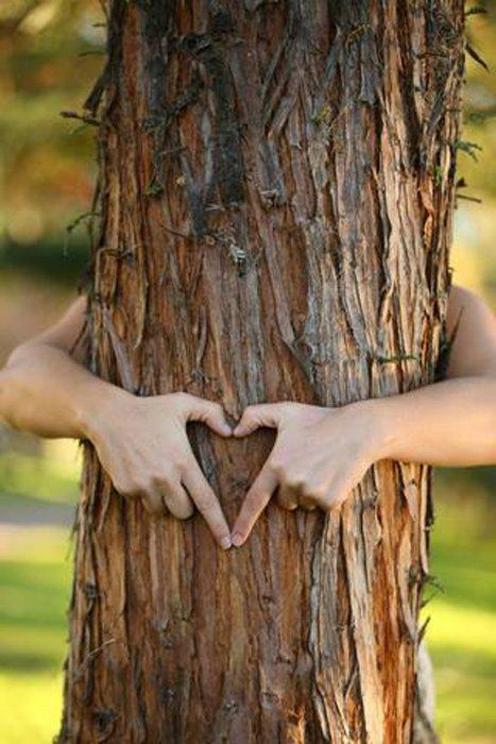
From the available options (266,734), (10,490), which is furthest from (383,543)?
(10,490)

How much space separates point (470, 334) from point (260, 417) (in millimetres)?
508

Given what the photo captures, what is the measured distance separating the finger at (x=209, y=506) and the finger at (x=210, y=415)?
81 mm

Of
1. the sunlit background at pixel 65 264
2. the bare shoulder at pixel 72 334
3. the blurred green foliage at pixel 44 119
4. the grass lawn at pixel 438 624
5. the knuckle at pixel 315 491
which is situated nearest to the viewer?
the knuckle at pixel 315 491

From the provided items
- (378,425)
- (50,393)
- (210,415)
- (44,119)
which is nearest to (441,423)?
(378,425)

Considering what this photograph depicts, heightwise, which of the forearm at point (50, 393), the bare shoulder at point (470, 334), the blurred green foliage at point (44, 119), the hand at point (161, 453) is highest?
the blurred green foliage at point (44, 119)

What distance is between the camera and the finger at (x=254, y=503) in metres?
2.44

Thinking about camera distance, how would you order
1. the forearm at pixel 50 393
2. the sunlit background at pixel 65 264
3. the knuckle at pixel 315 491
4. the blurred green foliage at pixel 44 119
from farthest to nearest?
the blurred green foliage at pixel 44 119, the sunlit background at pixel 65 264, the forearm at pixel 50 393, the knuckle at pixel 315 491

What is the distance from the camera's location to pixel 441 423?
2553 millimetres

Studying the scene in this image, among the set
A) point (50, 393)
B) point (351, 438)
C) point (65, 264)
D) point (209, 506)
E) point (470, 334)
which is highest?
point (65, 264)

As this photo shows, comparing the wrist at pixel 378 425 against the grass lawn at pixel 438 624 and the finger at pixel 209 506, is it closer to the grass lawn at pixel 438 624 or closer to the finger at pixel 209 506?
the finger at pixel 209 506

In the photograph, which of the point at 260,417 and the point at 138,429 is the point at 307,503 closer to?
the point at 260,417

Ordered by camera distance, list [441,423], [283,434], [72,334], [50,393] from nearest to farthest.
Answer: [283,434], [441,423], [50,393], [72,334]

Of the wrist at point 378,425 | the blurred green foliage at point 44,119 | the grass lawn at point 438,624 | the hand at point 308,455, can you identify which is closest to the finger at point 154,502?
the hand at point 308,455

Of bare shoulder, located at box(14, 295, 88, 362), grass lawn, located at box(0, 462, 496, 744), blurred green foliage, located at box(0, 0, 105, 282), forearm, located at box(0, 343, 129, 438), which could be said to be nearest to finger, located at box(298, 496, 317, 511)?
forearm, located at box(0, 343, 129, 438)
